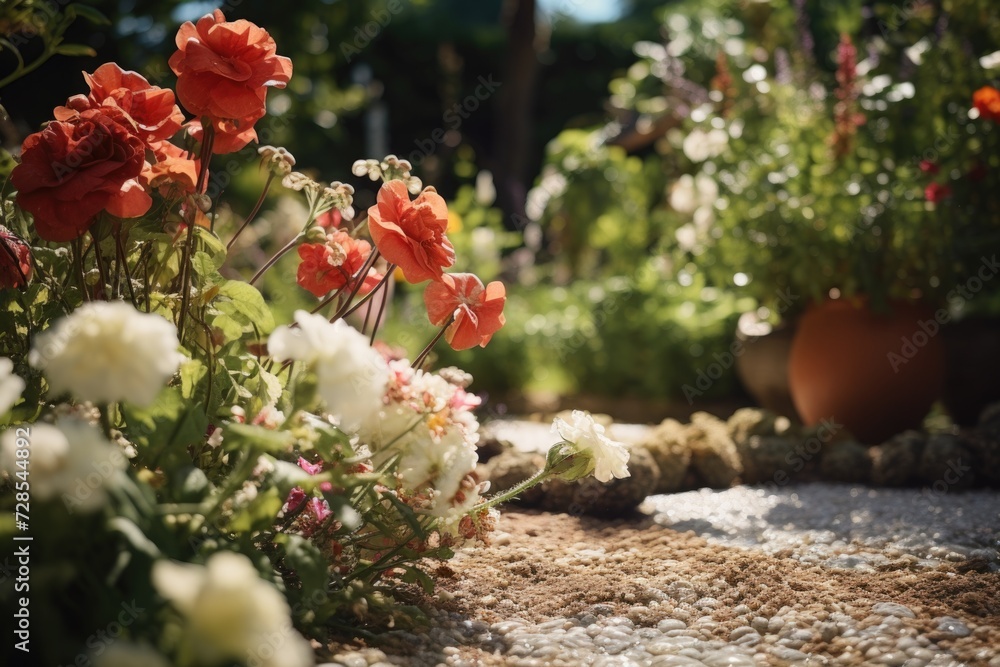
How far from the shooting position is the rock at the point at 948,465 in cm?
282

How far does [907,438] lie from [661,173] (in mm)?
3646

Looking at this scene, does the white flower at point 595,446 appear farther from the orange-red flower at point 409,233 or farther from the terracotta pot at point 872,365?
the terracotta pot at point 872,365

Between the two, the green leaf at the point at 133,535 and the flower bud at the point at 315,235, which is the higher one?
the flower bud at the point at 315,235

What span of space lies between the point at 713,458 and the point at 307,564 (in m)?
2.01

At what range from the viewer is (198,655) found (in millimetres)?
812

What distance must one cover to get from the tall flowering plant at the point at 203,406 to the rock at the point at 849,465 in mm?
1755

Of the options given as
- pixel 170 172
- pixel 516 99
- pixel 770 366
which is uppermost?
pixel 516 99

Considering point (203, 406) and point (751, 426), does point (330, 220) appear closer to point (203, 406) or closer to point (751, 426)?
point (203, 406)

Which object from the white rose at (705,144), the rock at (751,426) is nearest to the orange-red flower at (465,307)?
the rock at (751,426)

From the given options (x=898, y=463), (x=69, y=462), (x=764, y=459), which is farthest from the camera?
(x=764, y=459)

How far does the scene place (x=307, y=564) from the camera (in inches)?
45.9

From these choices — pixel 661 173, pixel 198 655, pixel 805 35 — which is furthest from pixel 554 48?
pixel 198 655

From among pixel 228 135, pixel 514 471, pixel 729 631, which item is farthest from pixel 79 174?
pixel 514 471

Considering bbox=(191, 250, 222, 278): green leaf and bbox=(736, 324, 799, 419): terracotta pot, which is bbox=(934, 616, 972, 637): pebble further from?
bbox=(736, 324, 799, 419): terracotta pot
